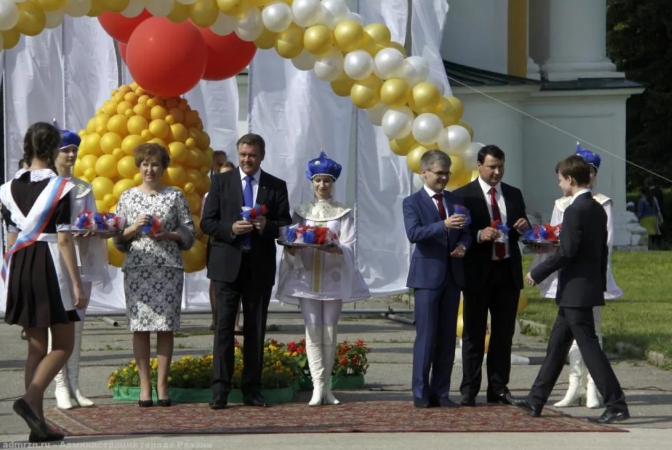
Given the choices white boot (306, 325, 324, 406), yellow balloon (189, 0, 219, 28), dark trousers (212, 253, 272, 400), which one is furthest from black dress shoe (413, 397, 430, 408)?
yellow balloon (189, 0, 219, 28)

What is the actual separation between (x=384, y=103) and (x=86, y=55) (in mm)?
6099

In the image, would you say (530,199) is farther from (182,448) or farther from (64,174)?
(182,448)

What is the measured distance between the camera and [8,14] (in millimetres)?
11453

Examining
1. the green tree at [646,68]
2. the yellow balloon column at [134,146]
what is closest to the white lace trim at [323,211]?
the yellow balloon column at [134,146]

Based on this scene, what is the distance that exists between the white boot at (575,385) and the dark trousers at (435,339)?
0.91 m

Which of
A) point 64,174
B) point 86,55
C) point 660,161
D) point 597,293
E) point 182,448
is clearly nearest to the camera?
point 182,448

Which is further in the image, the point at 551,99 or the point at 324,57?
the point at 551,99

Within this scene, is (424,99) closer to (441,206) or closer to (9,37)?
(441,206)

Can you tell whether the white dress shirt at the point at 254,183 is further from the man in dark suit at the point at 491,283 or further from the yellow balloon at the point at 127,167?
the yellow balloon at the point at 127,167

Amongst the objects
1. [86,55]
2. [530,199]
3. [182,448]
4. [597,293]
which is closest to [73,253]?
[182,448]

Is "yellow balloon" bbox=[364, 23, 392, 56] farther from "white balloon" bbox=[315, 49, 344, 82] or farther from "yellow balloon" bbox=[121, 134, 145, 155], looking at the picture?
"yellow balloon" bbox=[121, 134, 145, 155]

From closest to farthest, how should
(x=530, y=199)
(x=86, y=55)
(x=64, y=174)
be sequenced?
(x=64, y=174) < (x=86, y=55) < (x=530, y=199)

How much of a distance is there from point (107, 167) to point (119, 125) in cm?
47

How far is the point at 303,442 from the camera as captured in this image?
29.8ft
